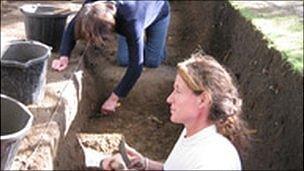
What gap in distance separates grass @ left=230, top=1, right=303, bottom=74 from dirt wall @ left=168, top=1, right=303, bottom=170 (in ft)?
0.15

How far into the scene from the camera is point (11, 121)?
3.23 m

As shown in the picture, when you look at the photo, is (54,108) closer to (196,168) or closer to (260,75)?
(260,75)

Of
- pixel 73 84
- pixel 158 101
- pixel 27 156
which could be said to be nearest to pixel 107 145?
pixel 73 84

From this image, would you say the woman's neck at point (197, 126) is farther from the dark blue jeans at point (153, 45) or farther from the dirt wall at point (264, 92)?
the dark blue jeans at point (153, 45)

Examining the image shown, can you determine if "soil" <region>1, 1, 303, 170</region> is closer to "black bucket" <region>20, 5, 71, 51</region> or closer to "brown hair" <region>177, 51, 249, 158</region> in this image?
"black bucket" <region>20, 5, 71, 51</region>

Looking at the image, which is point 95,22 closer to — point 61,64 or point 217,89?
point 61,64

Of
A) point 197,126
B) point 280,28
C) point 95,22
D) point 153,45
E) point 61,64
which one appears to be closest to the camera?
point 197,126

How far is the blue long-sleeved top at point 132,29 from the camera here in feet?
13.0

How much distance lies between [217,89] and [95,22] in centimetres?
133

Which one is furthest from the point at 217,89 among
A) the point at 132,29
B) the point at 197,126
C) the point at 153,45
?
the point at 153,45

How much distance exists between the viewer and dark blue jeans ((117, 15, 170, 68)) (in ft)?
16.3

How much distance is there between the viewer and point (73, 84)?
14.5 feet

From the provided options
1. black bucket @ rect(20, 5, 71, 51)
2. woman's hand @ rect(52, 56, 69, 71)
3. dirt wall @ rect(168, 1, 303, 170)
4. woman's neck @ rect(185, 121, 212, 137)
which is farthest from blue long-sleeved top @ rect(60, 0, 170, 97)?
woman's neck @ rect(185, 121, 212, 137)

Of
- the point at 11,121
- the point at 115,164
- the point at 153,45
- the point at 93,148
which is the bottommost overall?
the point at 93,148
